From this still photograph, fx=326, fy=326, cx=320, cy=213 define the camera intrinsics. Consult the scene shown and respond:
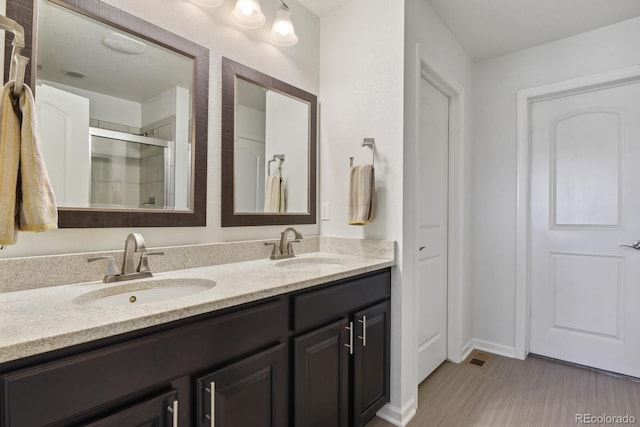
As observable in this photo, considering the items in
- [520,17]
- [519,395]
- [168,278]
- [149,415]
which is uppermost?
[520,17]

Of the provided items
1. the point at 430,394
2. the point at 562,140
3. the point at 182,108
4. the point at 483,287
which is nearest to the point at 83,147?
the point at 182,108

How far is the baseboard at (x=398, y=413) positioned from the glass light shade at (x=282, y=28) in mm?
2120

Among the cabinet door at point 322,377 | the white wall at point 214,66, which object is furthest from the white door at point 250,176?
the cabinet door at point 322,377

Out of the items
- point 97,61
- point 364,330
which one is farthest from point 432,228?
point 97,61

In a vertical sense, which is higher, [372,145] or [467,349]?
[372,145]

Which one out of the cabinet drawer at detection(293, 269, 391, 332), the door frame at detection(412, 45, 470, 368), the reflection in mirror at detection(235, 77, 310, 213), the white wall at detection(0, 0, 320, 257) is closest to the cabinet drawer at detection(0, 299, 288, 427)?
the cabinet drawer at detection(293, 269, 391, 332)

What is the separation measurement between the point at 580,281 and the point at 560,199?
622 millimetres

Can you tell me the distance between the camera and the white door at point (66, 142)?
1.14 m

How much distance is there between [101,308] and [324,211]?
148cm

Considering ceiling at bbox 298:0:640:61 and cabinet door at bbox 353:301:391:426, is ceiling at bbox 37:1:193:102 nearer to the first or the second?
ceiling at bbox 298:0:640:61

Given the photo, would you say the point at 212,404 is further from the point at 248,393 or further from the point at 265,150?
the point at 265,150

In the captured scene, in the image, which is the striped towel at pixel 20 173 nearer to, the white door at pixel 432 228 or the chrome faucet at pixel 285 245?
the chrome faucet at pixel 285 245

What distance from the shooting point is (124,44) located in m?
1.34

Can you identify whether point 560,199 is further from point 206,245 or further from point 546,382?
point 206,245
